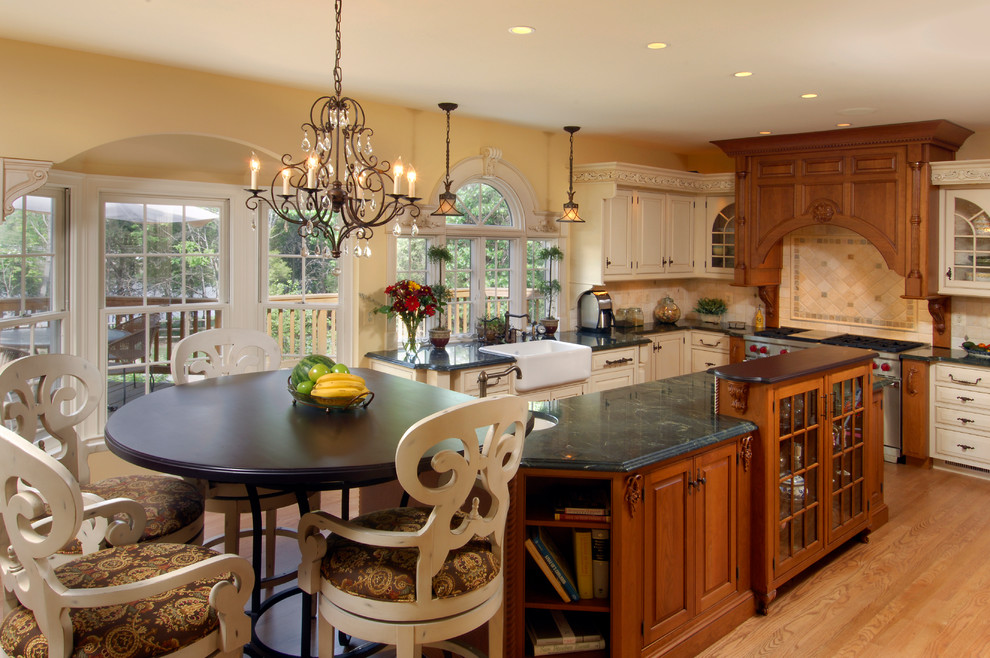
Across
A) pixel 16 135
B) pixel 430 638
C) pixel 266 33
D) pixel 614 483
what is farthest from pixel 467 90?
pixel 430 638

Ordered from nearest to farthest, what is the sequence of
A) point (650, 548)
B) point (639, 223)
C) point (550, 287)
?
1. point (650, 548)
2. point (550, 287)
3. point (639, 223)

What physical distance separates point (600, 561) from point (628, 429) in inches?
22.1

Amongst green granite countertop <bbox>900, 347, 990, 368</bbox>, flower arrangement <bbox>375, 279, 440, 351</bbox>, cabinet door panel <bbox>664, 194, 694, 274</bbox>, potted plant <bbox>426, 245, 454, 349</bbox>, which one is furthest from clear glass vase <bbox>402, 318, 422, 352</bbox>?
green granite countertop <bbox>900, 347, 990, 368</bbox>

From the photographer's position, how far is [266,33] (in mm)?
3131

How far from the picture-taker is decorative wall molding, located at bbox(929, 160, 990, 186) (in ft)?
16.1

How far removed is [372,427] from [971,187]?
475cm

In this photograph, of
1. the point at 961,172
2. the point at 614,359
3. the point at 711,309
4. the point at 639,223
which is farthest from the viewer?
the point at 711,309

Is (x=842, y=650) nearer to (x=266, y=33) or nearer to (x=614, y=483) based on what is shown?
(x=614, y=483)

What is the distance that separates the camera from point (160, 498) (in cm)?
245

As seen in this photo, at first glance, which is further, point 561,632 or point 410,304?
point 410,304

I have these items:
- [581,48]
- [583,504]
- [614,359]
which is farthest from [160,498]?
[614,359]

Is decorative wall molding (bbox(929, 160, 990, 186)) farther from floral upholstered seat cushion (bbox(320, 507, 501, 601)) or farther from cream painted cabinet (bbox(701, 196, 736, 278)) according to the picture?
floral upholstered seat cushion (bbox(320, 507, 501, 601))

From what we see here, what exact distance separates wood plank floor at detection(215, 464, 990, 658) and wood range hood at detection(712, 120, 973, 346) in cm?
182

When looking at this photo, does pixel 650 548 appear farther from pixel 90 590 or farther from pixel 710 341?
pixel 710 341
